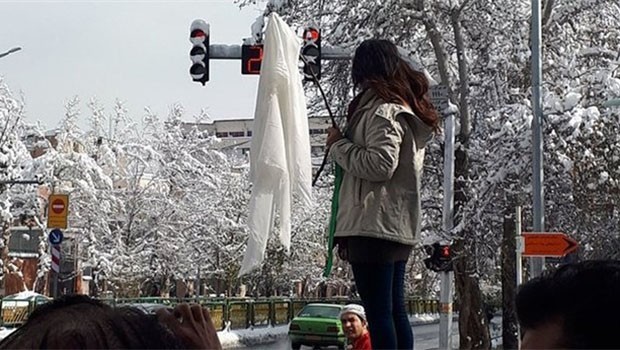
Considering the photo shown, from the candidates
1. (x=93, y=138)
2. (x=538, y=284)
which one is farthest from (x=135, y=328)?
(x=93, y=138)

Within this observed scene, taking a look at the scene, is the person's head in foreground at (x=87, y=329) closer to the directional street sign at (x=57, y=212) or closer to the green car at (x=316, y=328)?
the directional street sign at (x=57, y=212)

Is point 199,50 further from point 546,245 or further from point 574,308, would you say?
point 574,308

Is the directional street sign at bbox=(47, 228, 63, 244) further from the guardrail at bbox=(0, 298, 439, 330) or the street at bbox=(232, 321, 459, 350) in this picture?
the guardrail at bbox=(0, 298, 439, 330)

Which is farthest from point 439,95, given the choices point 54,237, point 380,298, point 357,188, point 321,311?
point 380,298

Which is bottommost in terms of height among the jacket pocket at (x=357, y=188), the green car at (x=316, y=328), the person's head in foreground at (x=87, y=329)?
the green car at (x=316, y=328)

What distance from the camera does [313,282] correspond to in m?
53.9

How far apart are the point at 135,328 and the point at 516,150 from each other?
1887cm

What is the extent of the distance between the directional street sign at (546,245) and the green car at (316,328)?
36.8 feet

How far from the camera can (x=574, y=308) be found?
180 centimetres

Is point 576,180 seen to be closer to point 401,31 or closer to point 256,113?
point 401,31

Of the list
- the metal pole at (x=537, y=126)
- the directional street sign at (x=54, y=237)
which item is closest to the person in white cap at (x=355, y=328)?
the metal pole at (x=537, y=126)

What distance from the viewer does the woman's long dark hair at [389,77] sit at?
13.4ft

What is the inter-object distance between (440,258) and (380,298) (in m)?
15.0

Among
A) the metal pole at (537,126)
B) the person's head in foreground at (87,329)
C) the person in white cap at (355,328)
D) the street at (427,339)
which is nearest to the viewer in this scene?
the person's head in foreground at (87,329)
